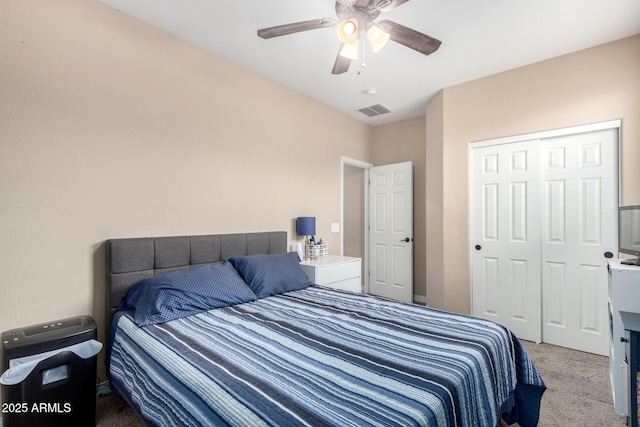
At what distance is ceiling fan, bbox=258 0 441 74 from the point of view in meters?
1.88

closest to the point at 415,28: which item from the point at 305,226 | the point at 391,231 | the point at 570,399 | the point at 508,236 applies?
the point at 305,226

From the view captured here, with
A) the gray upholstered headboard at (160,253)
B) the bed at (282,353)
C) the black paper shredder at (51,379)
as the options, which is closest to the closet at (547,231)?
the bed at (282,353)

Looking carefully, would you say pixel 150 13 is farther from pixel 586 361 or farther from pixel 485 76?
pixel 586 361

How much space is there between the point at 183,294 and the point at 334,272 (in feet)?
5.38

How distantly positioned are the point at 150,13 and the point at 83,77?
70 cm

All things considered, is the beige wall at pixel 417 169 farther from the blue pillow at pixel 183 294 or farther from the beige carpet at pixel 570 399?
the blue pillow at pixel 183 294

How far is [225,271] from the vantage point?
240cm

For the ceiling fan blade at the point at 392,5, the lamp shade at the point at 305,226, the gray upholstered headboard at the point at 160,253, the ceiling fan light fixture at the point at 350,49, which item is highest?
the ceiling fan blade at the point at 392,5

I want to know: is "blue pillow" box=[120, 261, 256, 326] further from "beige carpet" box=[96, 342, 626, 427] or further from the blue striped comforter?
"beige carpet" box=[96, 342, 626, 427]

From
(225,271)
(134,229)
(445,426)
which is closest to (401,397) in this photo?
(445,426)

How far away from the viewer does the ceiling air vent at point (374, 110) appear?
416cm

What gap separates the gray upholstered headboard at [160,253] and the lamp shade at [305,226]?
54 cm

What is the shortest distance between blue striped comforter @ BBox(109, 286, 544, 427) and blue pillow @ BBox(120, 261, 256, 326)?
91mm

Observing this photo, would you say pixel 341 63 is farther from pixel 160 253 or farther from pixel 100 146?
pixel 160 253
